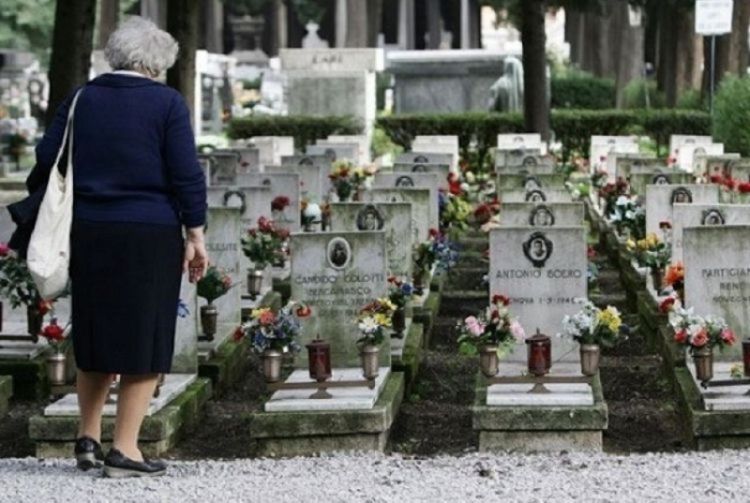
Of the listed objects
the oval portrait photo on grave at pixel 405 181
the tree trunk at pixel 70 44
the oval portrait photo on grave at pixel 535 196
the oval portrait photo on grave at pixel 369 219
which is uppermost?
the tree trunk at pixel 70 44

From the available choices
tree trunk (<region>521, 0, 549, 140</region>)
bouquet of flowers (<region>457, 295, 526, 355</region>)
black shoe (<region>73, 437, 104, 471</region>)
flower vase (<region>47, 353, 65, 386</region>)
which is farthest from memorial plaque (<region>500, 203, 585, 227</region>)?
tree trunk (<region>521, 0, 549, 140</region>)

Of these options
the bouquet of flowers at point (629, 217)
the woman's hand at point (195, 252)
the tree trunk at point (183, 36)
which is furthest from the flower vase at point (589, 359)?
the tree trunk at point (183, 36)

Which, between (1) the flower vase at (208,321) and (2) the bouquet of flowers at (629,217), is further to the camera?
(2) the bouquet of flowers at (629,217)

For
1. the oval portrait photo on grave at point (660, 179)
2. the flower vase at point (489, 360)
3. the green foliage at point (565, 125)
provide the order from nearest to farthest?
the flower vase at point (489, 360) < the oval portrait photo on grave at point (660, 179) < the green foliage at point (565, 125)

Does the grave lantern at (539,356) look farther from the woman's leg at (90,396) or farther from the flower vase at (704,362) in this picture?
the woman's leg at (90,396)

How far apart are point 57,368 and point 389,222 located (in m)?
4.41

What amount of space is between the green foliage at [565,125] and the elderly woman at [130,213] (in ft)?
89.6

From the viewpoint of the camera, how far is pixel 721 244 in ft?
38.7

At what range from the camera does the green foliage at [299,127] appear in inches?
1497

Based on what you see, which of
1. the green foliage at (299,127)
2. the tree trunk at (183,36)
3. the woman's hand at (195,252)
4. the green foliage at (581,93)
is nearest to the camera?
the woman's hand at (195,252)

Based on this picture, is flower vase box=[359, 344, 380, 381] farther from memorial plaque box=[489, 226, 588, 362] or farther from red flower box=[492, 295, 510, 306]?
Result: memorial plaque box=[489, 226, 588, 362]

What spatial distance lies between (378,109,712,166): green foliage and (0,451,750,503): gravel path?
26.6 m

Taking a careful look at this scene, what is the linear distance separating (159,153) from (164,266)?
46cm

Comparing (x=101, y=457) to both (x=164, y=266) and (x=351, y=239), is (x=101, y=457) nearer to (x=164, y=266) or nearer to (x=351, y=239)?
(x=164, y=266)
